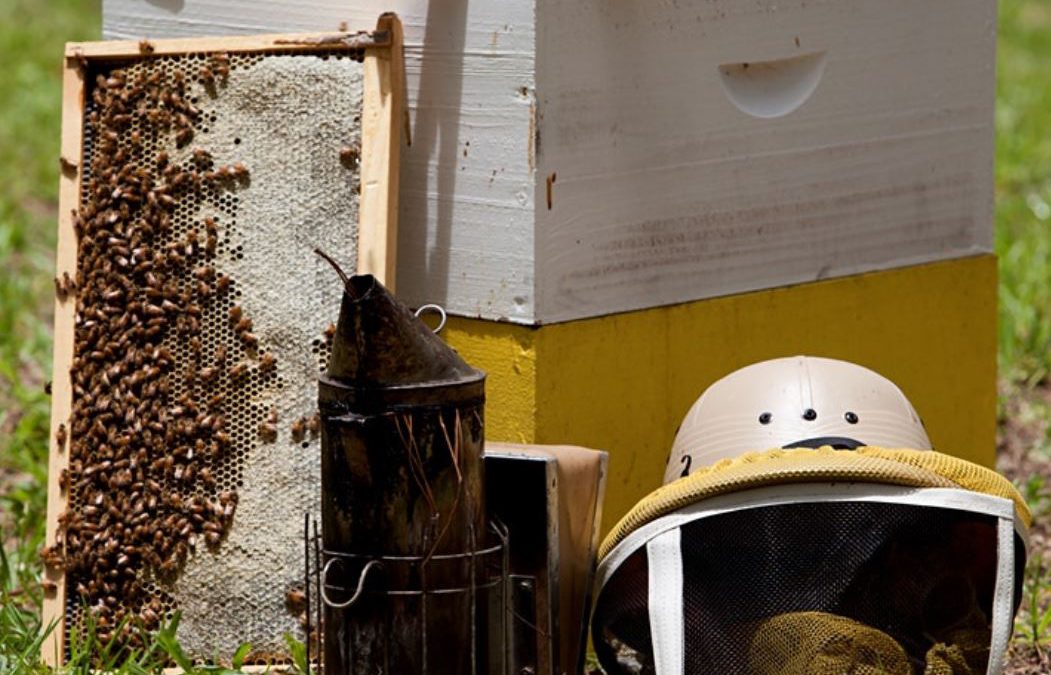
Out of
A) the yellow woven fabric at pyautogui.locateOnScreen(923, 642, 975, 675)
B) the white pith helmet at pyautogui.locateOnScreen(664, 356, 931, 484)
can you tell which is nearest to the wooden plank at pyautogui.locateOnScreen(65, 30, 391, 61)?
the white pith helmet at pyautogui.locateOnScreen(664, 356, 931, 484)

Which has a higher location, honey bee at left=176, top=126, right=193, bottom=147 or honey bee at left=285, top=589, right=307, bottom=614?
honey bee at left=176, top=126, right=193, bottom=147

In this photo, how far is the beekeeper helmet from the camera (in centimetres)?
233

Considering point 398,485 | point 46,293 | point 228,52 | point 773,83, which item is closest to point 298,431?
point 398,485

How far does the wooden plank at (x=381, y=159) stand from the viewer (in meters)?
2.76

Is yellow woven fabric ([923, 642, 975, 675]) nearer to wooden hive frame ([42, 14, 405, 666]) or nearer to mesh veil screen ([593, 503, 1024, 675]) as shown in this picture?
mesh veil screen ([593, 503, 1024, 675])

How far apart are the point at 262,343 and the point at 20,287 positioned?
250 cm

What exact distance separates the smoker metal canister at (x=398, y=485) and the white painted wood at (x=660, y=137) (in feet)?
1.64

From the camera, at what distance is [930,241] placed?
3.41 meters

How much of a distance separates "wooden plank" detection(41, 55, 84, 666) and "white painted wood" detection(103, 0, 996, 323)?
0.30 meters

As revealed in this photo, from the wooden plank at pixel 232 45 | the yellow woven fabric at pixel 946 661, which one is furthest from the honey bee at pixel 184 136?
the yellow woven fabric at pixel 946 661

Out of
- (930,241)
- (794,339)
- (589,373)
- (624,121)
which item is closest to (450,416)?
(589,373)

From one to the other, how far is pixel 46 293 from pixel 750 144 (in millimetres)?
2922

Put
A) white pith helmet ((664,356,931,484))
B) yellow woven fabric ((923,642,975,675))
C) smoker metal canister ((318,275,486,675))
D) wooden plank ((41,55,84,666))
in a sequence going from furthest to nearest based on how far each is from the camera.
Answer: wooden plank ((41,55,84,666)) < white pith helmet ((664,356,931,484)) < yellow woven fabric ((923,642,975,675)) < smoker metal canister ((318,275,486,675))

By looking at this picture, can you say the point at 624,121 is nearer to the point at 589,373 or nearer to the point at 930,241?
the point at 589,373
